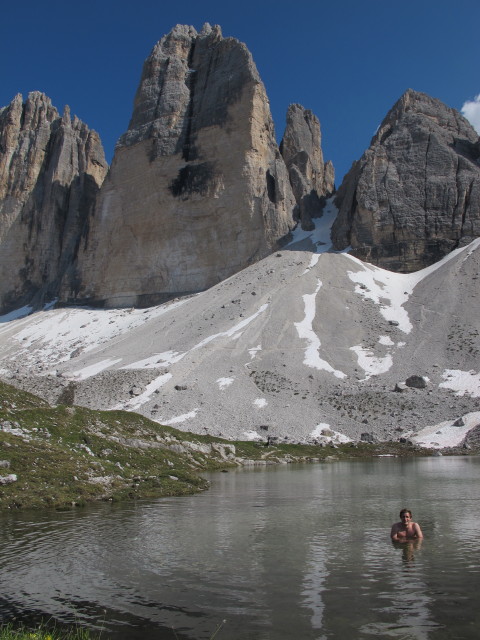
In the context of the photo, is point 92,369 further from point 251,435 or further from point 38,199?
point 38,199

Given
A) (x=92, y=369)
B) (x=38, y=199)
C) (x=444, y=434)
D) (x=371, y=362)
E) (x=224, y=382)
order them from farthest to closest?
(x=38, y=199)
(x=92, y=369)
(x=371, y=362)
(x=224, y=382)
(x=444, y=434)

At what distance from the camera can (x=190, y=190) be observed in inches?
3917

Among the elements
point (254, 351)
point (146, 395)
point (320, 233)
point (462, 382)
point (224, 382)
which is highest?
point (320, 233)

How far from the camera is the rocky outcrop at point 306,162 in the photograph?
109 meters

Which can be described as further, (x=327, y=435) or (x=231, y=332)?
(x=231, y=332)

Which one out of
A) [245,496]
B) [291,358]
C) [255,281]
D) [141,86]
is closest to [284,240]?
[255,281]

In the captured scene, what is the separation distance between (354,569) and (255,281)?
71212 mm

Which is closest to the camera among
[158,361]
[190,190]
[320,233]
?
[158,361]

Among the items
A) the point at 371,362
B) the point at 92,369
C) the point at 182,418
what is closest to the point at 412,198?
the point at 371,362

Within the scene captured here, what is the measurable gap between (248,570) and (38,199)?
398 feet

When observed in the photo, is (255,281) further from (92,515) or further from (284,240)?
(92,515)

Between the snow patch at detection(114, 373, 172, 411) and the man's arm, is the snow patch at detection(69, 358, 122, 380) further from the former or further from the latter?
the man's arm

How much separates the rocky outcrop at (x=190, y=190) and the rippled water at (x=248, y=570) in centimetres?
7813

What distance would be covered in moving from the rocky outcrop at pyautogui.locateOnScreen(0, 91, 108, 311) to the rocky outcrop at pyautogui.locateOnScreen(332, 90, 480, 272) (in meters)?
55.7
